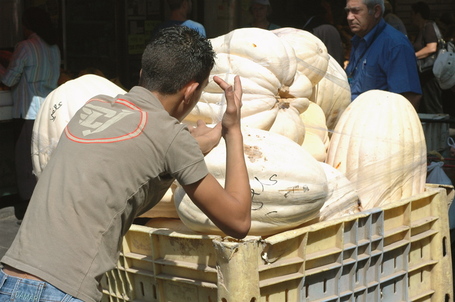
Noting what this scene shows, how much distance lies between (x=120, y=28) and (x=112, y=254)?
7.05 metres

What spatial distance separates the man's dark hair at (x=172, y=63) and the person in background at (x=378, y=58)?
8.97 ft

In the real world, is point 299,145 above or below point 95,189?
below

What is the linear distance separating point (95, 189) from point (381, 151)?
155cm

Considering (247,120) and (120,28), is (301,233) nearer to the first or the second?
(247,120)

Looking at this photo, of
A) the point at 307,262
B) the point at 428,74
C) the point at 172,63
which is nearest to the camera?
the point at 172,63

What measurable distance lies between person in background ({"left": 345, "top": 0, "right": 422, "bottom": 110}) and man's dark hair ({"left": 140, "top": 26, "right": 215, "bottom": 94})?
273cm

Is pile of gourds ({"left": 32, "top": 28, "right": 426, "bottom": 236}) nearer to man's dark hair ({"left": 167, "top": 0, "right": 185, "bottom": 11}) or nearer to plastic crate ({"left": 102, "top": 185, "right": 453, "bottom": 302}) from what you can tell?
plastic crate ({"left": 102, "top": 185, "right": 453, "bottom": 302})

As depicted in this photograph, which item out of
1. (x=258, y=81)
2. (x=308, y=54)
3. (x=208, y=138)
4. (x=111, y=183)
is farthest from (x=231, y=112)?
(x=308, y=54)

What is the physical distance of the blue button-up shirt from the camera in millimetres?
4809

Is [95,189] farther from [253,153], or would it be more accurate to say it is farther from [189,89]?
[253,153]

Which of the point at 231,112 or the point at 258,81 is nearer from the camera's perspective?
the point at 231,112

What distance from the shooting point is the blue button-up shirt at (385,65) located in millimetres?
4809

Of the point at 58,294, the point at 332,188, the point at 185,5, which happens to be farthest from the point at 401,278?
the point at 185,5

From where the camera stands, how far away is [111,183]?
2.08 m
